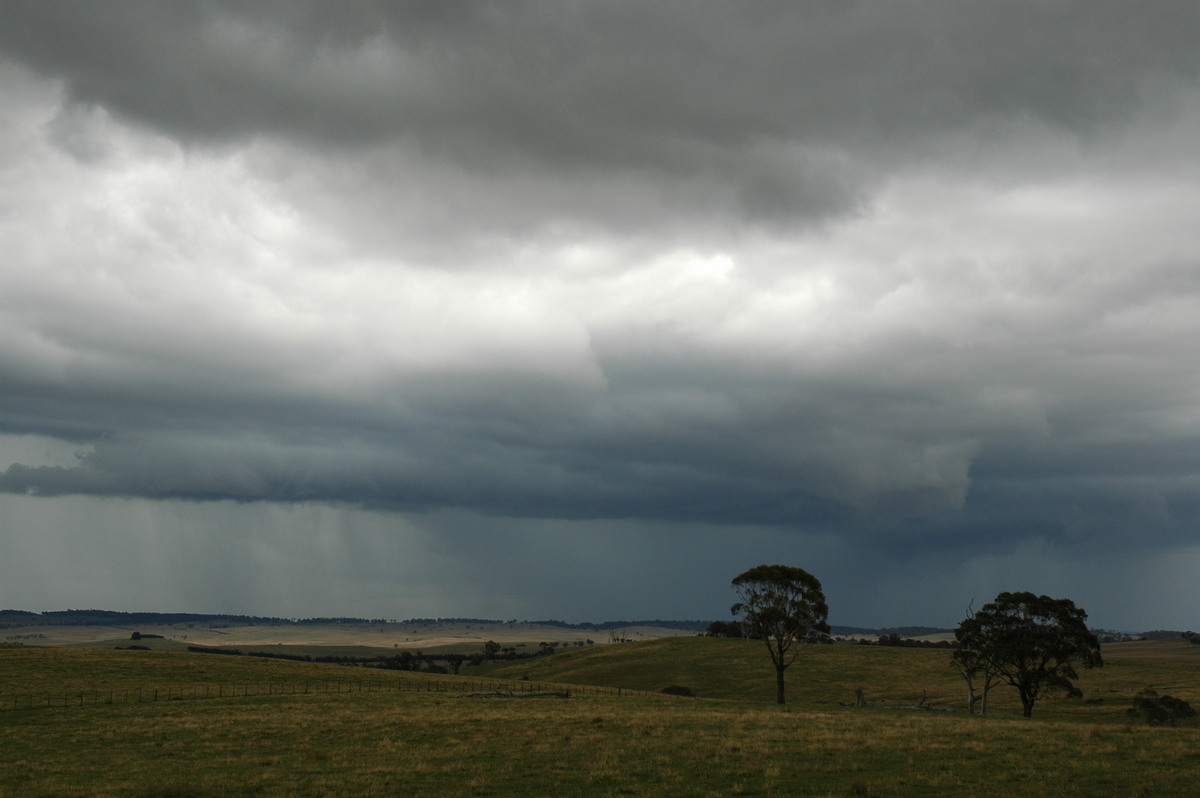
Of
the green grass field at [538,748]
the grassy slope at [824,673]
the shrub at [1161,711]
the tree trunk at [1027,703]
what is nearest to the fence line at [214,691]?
the green grass field at [538,748]

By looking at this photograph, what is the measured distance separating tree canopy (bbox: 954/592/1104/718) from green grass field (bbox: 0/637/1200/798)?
332 centimetres

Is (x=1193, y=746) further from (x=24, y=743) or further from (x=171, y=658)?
(x=171, y=658)

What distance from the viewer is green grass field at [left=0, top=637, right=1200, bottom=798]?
92.1 feet

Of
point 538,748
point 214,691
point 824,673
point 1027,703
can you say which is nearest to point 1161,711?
point 1027,703

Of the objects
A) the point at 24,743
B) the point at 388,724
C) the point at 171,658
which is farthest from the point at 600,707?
the point at 171,658

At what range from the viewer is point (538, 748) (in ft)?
121

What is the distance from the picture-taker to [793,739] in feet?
127

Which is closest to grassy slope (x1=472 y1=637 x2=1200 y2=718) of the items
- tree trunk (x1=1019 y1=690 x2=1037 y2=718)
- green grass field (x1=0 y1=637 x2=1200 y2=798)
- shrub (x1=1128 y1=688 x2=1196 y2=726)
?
tree trunk (x1=1019 y1=690 x2=1037 y2=718)

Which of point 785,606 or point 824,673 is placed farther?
point 824,673

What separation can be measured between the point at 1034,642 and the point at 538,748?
2243 inches

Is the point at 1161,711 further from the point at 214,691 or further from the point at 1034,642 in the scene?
the point at 214,691

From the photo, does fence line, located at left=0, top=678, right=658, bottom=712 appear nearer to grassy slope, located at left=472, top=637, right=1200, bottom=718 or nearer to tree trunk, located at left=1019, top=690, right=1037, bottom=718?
grassy slope, located at left=472, top=637, right=1200, bottom=718

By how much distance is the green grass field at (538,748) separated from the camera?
2808cm

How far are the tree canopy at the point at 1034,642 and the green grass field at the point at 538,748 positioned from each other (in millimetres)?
3316
